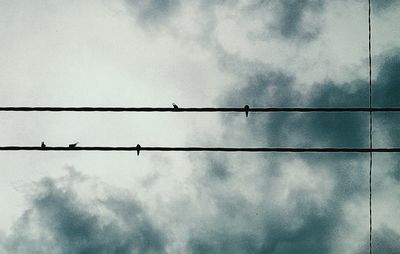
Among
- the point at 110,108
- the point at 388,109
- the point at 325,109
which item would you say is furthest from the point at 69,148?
the point at 388,109

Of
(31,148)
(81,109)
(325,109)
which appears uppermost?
(325,109)

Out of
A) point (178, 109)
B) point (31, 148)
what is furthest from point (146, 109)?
point (31, 148)

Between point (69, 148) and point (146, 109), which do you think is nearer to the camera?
point (146, 109)

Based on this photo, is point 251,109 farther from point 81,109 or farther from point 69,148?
point 69,148

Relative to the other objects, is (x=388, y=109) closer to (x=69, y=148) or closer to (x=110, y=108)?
(x=110, y=108)

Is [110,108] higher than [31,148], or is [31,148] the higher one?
[110,108]

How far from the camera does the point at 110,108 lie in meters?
6.86

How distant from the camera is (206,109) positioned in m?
6.67

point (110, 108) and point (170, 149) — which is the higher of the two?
point (110, 108)

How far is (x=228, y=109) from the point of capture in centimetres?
688

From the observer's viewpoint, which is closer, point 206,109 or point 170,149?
point 206,109

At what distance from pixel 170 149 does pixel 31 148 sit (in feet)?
8.57

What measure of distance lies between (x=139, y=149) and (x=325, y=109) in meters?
3.54

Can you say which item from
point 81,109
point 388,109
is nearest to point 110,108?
point 81,109
